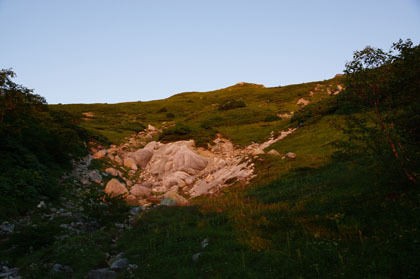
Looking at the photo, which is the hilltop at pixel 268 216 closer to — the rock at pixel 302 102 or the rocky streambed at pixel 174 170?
the rocky streambed at pixel 174 170

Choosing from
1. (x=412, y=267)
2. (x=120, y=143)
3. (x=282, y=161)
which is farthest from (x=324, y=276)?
(x=120, y=143)

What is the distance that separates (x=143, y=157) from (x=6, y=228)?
72.9ft

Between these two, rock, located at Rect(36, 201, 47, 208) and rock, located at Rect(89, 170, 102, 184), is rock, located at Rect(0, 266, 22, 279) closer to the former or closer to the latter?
rock, located at Rect(36, 201, 47, 208)

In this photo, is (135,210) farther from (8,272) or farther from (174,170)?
(174,170)

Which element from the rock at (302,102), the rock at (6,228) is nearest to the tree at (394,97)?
the rock at (6,228)

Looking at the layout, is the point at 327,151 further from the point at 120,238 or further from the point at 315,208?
the point at 120,238

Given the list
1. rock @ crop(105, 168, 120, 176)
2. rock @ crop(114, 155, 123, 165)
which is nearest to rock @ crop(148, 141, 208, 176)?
rock @ crop(114, 155, 123, 165)

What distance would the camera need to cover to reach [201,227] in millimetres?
11453

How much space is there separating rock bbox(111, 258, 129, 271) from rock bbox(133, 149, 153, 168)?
2426cm

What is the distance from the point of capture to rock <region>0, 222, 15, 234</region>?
11047 mm

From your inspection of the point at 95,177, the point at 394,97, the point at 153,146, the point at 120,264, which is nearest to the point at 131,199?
the point at 95,177

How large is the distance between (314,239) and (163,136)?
3364 centimetres

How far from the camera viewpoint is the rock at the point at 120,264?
8552 millimetres

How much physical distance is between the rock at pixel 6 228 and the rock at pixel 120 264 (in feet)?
19.1
